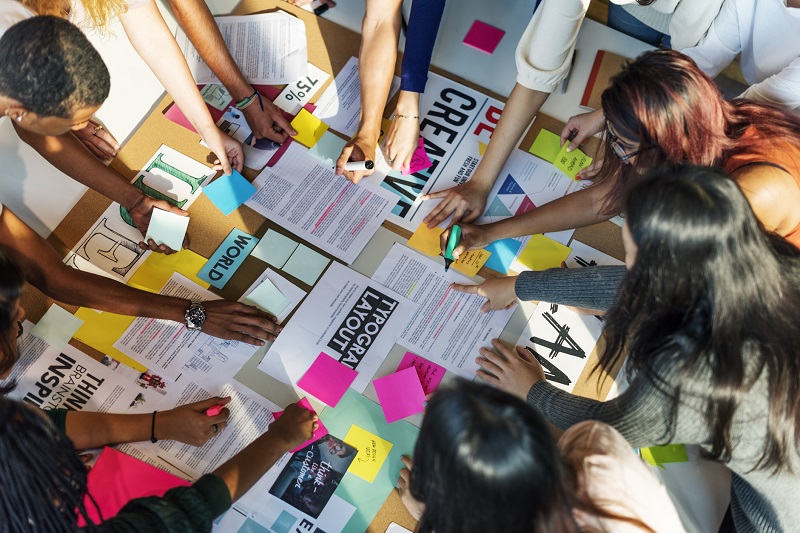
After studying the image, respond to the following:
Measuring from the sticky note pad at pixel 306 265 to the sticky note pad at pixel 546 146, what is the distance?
0.57 m

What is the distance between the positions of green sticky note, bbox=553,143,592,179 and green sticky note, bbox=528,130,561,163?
0.01 m

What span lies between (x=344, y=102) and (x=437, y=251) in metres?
0.47

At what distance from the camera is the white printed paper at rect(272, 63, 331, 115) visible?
1.68 metres

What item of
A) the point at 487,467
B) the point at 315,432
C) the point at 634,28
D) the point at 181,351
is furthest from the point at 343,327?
the point at 634,28

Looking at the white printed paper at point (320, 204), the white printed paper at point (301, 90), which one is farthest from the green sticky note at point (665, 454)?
the white printed paper at point (301, 90)

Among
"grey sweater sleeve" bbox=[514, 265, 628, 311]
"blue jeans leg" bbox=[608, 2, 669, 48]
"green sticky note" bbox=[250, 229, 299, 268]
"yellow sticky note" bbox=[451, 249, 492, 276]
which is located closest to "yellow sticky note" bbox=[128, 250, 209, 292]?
"green sticky note" bbox=[250, 229, 299, 268]

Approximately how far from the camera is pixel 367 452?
1.32 metres

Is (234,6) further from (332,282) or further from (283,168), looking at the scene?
(332,282)

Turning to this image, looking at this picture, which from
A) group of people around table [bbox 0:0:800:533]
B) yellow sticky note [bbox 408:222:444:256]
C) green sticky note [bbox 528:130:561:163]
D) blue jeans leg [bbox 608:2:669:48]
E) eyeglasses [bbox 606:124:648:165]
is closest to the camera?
group of people around table [bbox 0:0:800:533]

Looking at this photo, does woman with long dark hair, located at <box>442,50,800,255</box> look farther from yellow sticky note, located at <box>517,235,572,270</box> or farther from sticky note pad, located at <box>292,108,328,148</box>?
sticky note pad, located at <box>292,108,328,148</box>

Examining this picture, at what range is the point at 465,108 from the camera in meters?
1.67

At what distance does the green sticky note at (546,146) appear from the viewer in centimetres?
162

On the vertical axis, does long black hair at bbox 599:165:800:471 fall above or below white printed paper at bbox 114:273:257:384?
above

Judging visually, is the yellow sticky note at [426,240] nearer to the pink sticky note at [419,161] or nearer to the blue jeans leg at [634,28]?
the pink sticky note at [419,161]
